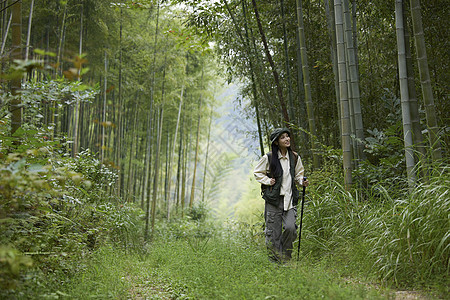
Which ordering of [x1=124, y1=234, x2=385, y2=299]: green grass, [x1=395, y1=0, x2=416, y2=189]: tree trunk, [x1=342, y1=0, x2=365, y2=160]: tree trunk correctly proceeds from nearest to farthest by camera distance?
[x1=124, y1=234, x2=385, y2=299]: green grass, [x1=395, y1=0, x2=416, y2=189]: tree trunk, [x1=342, y1=0, x2=365, y2=160]: tree trunk

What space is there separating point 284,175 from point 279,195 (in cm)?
21

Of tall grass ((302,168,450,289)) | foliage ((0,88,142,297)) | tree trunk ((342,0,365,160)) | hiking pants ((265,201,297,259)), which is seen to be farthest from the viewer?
tree trunk ((342,0,365,160))

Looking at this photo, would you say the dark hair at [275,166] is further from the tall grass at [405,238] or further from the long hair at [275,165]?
the tall grass at [405,238]

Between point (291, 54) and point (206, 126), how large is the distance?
9.66 meters

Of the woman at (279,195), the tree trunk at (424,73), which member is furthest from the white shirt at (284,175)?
the tree trunk at (424,73)

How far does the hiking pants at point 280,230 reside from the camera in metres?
3.79

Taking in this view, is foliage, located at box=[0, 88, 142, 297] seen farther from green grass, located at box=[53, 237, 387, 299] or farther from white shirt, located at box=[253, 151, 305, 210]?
white shirt, located at box=[253, 151, 305, 210]

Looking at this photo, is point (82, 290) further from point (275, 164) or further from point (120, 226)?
point (120, 226)

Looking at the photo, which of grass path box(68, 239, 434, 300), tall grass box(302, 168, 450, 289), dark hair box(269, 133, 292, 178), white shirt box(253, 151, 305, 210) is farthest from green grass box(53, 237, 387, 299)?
dark hair box(269, 133, 292, 178)

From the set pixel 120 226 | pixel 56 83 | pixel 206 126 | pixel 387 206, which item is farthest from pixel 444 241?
pixel 206 126

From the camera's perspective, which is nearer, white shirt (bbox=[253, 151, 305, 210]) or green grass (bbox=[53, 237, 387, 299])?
green grass (bbox=[53, 237, 387, 299])

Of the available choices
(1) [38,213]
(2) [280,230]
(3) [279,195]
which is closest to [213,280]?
(2) [280,230]

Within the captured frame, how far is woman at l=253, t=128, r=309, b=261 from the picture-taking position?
380cm

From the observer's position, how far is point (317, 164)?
203 inches
